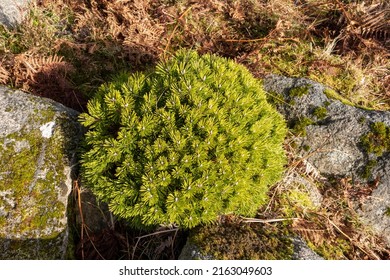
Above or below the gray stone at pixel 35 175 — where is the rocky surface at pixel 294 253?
below

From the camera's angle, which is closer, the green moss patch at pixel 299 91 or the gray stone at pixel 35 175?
the gray stone at pixel 35 175

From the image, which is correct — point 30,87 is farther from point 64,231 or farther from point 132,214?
point 132,214

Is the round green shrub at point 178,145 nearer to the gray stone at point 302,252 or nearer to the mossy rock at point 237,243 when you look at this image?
the mossy rock at point 237,243

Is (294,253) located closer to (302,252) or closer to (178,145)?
(302,252)

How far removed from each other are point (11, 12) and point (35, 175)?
247 cm

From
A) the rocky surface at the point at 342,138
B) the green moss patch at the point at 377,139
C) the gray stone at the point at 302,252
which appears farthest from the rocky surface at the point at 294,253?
the green moss patch at the point at 377,139

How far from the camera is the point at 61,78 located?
12.1 ft

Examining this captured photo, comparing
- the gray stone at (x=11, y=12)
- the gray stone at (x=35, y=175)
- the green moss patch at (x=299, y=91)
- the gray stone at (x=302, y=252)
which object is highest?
the gray stone at (x=11, y=12)

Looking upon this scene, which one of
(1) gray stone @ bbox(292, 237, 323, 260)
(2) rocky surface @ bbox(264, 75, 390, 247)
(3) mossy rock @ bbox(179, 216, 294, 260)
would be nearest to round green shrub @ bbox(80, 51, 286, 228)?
(3) mossy rock @ bbox(179, 216, 294, 260)

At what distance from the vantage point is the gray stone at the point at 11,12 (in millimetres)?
4129

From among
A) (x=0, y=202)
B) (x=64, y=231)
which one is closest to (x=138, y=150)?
(x=64, y=231)

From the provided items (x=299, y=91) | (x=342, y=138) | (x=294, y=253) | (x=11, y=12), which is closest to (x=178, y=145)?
(x=294, y=253)

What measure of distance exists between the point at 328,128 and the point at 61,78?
2863 millimetres

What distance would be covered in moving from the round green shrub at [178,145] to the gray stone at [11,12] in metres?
2.25
